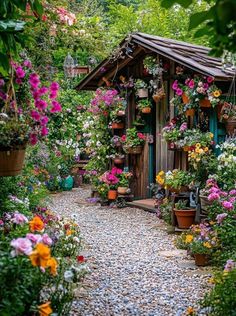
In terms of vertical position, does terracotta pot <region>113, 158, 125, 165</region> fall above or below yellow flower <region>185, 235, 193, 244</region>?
above

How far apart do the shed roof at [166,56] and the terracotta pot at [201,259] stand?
108 inches

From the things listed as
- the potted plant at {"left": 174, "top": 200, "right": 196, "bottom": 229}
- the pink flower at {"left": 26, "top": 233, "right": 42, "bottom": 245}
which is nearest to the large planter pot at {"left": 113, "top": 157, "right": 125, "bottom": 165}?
the potted plant at {"left": 174, "top": 200, "right": 196, "bottom": 229}

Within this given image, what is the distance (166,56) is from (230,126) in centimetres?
156

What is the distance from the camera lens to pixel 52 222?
18.0ft

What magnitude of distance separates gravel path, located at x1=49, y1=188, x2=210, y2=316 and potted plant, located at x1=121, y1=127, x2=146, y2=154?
1393mm

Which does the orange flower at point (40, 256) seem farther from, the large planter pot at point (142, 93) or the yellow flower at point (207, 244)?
the large planter pot at point (142, 93)

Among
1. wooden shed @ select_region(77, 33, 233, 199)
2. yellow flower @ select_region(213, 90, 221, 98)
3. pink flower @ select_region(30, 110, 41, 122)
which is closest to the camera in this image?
pink flower @ select_region(30, 110, 41, 122)

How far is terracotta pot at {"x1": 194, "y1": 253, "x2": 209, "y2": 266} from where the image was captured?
5233 mm

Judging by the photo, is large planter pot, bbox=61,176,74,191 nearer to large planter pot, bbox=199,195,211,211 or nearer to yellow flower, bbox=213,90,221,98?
large planter pot, bbox=199,195,211,211

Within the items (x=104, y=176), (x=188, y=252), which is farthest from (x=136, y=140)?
(x=188, y=252)

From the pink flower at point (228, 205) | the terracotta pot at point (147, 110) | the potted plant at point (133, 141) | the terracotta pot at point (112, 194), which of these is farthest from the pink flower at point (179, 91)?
the pink flower at point (228, 205)

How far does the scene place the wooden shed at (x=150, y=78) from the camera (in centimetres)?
735

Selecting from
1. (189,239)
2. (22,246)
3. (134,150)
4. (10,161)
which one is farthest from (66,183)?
(22,246)

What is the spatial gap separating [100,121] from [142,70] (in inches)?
58.4
